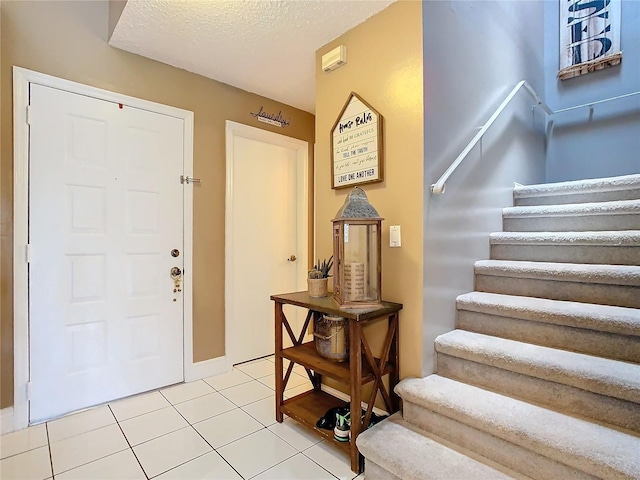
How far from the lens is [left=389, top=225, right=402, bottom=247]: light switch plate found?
6.16 feet

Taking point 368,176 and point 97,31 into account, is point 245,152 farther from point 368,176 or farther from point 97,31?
point 368,176

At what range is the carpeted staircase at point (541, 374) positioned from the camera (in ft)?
4.14

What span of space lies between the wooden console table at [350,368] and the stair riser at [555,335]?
517mm

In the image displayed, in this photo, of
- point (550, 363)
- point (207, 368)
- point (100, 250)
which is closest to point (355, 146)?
point (550, 363)

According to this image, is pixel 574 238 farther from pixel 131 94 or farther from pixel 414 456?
pixel 131 94

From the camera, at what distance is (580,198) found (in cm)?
239

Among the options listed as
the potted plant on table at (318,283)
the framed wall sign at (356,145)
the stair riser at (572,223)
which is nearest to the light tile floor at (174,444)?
the potted plant on table at (318,283)

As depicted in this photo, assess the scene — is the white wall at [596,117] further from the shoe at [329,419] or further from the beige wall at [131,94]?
the shoe at [329,419]

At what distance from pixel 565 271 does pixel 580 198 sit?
3.02 ft

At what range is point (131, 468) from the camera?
1.64 meters

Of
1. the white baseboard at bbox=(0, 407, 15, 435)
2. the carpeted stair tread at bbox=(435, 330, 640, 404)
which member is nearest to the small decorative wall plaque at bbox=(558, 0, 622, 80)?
the carpeted stair tread at bbox=(435, 330, 640, 404)

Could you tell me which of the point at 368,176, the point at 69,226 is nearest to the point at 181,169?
the point at 69,226

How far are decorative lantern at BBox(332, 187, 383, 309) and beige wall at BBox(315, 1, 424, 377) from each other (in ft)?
0.53

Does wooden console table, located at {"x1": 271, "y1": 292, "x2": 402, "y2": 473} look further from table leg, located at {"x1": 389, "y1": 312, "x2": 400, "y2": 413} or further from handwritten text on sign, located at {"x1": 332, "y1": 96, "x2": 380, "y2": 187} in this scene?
handwritten text on sign, located at {"x1": 332, "y1": 96, "x2": 380, "y2": 187}
